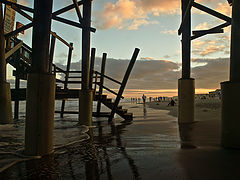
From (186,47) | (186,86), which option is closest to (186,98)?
(186,86)

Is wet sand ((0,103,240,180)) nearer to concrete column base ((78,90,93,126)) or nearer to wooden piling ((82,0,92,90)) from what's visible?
concrete column base ((78,90,93,126))

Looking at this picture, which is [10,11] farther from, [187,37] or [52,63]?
[187,37]

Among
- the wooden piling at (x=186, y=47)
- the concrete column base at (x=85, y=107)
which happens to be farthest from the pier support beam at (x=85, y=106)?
the wooden piling at (x=186, y=47)

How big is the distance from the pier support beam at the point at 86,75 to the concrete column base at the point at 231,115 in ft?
17.3

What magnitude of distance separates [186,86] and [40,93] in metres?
5.55

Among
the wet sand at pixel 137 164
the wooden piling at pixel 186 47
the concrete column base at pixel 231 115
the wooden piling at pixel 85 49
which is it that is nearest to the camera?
the wet sand at pixel 137 164

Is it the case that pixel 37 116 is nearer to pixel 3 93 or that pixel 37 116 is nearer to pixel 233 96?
pixel 233 96

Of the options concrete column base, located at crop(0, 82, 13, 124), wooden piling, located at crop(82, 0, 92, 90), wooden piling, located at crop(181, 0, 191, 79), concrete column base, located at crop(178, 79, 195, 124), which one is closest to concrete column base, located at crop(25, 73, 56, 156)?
wooden piling, located at crop(82, 0, 92, 90)

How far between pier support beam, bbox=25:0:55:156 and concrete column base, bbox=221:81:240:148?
11.0 feet

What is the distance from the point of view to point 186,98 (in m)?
7.25

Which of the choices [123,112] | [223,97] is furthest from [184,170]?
[123,112]

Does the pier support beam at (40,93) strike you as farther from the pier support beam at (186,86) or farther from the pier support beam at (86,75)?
the pier support beam at (186,86)

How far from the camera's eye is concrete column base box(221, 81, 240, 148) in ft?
11.1

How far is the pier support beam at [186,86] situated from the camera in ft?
23.7
